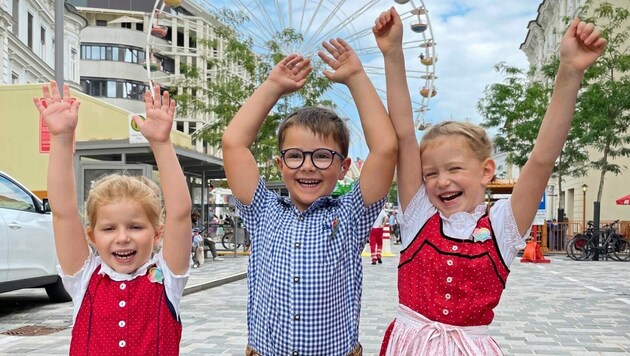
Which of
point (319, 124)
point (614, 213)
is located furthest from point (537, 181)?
point (614, 213)

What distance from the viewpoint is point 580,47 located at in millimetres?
2254

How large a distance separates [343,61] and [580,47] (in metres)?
0.81

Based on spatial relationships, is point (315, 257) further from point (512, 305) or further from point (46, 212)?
point (512, 305)

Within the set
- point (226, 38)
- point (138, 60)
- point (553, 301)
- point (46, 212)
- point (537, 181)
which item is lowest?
point (553, 301)

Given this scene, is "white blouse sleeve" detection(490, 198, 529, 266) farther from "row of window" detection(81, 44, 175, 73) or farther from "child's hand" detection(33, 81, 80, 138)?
"row of window" detection(81, 44, 175, 73)

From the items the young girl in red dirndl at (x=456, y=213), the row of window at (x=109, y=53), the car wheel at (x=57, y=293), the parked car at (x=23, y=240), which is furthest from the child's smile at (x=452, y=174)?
the row of window at (x=109, y=53)

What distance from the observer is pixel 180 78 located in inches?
982

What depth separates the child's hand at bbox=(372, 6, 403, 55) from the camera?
8.00ft

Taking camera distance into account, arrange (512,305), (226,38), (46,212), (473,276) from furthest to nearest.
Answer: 1. (226,38)
2. (512,305)
3. (46,212)
4. (473,276)

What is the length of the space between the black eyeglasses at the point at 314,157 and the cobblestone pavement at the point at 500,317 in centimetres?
381

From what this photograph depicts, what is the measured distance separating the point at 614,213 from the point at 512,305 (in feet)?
80.2

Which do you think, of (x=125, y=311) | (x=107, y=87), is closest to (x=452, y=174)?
(x=125, y=311)

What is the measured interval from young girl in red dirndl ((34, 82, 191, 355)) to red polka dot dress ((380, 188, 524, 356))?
2.66 feet

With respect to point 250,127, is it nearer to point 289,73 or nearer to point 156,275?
point 289,73
